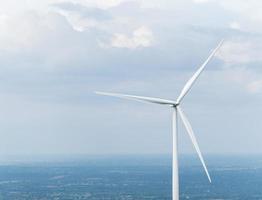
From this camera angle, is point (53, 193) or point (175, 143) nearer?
point (175, 143)

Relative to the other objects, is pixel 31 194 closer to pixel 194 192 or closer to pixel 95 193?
pixel 95 193

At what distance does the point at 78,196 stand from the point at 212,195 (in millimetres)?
44182

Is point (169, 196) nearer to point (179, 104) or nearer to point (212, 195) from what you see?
point (212, 195)

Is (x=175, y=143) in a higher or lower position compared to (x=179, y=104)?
lower

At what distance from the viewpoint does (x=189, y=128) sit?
1815 inches

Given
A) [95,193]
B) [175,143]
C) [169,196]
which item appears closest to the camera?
[175,143]

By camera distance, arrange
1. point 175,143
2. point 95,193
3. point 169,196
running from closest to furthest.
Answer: point 175,143
point 169,196
point 95,193

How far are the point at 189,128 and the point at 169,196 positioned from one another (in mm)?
143000

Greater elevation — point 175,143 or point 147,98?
point 147,98

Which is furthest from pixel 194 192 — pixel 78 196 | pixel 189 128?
pixel 189 128

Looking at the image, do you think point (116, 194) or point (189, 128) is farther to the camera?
point (116, 194)

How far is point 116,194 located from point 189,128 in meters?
152

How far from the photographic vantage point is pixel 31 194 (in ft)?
655

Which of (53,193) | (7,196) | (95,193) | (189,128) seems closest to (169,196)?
(95,193)
